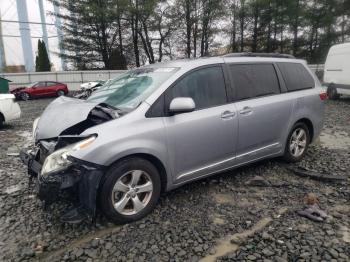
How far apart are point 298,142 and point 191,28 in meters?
26.8

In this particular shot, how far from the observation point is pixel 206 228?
9.66 feet

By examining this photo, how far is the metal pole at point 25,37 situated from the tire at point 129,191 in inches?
1297

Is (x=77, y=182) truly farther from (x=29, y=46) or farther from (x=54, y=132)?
(x=29, y=46)

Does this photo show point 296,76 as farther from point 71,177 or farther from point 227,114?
point 71,177

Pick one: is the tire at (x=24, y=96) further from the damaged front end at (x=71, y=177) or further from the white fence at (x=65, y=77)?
the damaged front end at (x=71, y=177)

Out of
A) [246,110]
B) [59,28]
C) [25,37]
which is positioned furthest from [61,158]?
[25,37]

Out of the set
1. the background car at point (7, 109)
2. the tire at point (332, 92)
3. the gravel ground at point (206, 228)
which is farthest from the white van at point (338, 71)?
the background car at point (7, 109)

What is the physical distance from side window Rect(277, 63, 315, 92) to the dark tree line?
24.4 metres

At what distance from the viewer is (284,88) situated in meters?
4.40

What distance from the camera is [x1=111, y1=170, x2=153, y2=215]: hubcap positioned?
294cm

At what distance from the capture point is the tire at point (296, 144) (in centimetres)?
454

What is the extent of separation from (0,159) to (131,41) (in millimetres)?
26661

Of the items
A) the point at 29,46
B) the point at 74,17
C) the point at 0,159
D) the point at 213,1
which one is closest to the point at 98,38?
the point at 74,17

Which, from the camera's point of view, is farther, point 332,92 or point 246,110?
point 332,92
